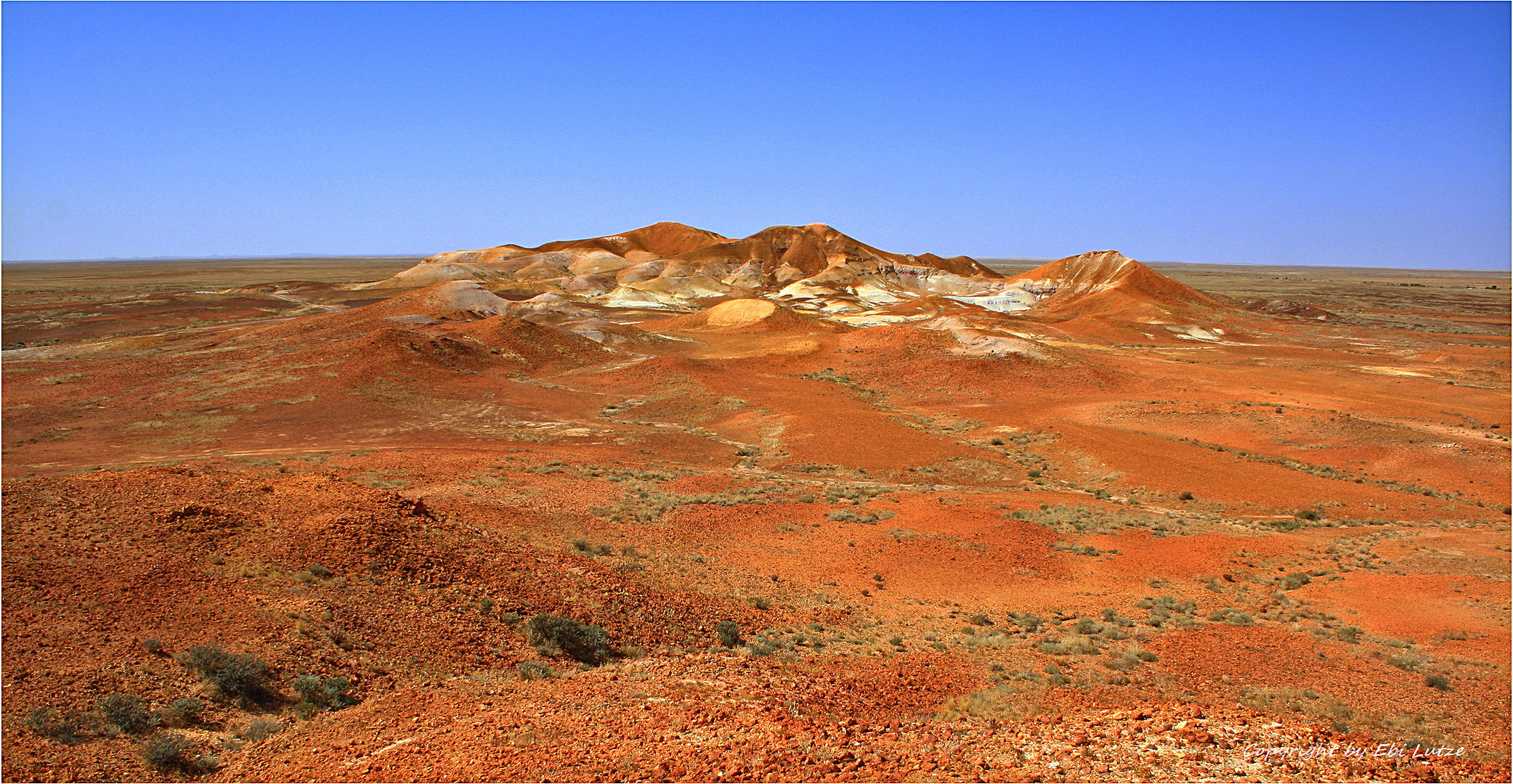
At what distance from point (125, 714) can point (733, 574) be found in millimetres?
8951

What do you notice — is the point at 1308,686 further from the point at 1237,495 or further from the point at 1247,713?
the point at 1237,495

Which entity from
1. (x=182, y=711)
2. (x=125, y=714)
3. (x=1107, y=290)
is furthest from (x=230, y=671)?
(x=1107, y=290)

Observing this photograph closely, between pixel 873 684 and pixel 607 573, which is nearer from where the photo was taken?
pixel 873 684

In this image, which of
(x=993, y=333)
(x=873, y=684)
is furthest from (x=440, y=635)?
(x=993, y=333)

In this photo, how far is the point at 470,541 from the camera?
42.1 feet

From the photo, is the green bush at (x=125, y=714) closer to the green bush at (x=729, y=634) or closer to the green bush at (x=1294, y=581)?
the green bush at (x=729, y=634)

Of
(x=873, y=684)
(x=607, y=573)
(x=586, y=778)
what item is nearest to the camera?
(x=586, y=778)

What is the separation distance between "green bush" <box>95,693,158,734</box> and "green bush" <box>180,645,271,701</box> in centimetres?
71

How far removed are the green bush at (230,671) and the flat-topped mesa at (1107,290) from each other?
79.8 meters

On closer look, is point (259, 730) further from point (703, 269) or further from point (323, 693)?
point (703, 269)

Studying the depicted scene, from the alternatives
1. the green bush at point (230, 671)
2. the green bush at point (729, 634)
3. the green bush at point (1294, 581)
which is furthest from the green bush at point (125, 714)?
the green bush at point (1294, 581)

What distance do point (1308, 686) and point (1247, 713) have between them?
2.27 m

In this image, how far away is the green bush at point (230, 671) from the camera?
314 inches

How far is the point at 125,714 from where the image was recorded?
7.12 meters
